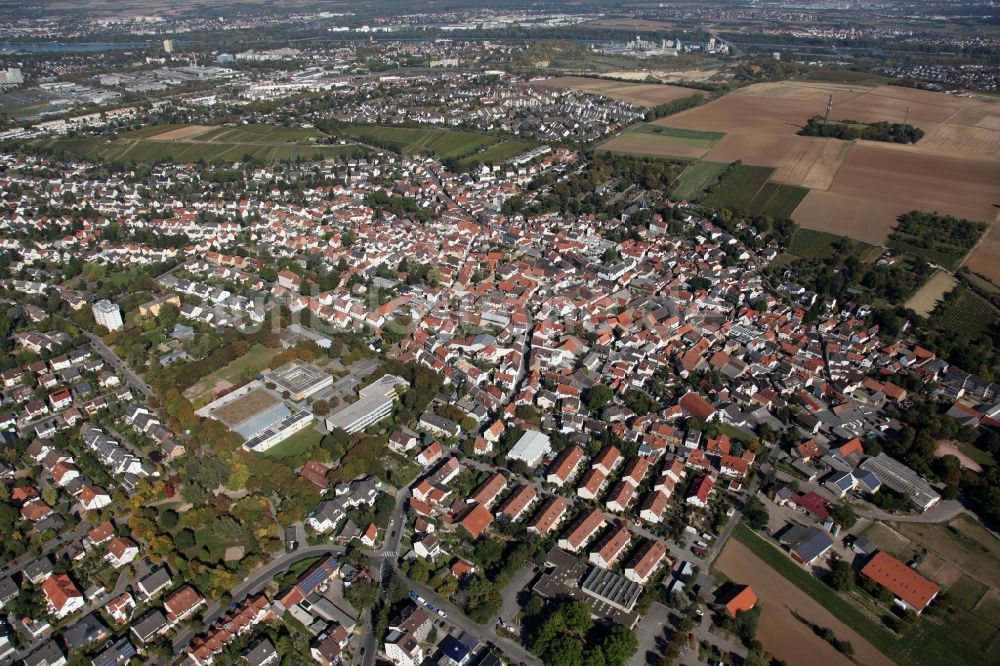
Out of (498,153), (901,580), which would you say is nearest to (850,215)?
(498,153)

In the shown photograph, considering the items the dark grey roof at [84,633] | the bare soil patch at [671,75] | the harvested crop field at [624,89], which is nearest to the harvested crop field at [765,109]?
the harvested crop field at [624,89]

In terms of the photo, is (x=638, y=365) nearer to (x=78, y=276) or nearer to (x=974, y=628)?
(x=974, y=628)

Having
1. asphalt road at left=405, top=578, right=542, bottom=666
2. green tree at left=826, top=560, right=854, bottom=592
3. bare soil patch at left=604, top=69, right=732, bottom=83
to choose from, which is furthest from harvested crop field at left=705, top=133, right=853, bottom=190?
asphalt road at left=405, top=578, right=542, bottom=666

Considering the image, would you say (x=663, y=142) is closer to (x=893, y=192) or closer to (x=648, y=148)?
(x=648, y=148)

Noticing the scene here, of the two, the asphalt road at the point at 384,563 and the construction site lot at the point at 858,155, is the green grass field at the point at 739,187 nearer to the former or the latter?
the construction site lot at the point at 858,155

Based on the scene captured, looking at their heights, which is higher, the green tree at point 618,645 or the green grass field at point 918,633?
the green tree at point 618,645

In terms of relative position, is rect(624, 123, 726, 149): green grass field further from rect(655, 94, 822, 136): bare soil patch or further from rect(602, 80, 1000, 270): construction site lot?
rect(655, 94, 822, 136): bare soil patch
